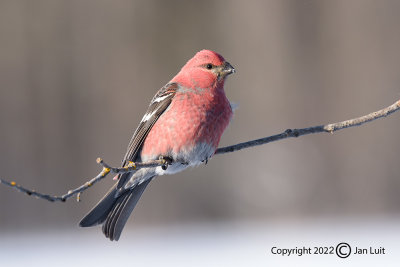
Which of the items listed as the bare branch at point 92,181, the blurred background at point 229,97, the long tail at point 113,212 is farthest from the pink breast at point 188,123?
the blurred background at point 229,97

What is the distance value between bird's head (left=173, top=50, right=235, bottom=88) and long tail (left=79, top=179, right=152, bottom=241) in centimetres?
82

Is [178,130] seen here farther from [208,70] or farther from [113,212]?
[113,212]

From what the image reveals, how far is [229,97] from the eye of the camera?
7.71 metres

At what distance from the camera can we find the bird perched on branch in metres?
3.27

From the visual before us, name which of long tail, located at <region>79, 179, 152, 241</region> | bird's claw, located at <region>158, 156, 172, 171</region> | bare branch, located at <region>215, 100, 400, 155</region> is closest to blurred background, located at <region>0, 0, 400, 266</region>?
long tail, located at <region>79, 179, 152, 241</region>

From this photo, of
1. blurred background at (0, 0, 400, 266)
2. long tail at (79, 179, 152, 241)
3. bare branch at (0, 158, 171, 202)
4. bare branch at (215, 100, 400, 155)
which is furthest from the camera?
blurred background at (0, 0, 400, 266)

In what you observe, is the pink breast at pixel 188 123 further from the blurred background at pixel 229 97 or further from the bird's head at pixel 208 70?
the blurred background at pixel 229 97

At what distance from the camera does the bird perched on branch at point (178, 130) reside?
3.27 metres

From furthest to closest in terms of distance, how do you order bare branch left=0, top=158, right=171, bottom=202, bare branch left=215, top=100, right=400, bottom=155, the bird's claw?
the bird's claw, bare branch left=215, top=100, right=400, bottom=155, bare branch left=0, top=158, right=171, bottom=202

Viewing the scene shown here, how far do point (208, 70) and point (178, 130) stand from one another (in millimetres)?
462

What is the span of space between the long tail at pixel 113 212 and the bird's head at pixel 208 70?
0.82 meters

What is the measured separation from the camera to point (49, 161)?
7.77m

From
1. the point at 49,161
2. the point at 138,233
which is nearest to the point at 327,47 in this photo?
the point at 138,233

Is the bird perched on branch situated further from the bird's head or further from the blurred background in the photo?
the blurred background
